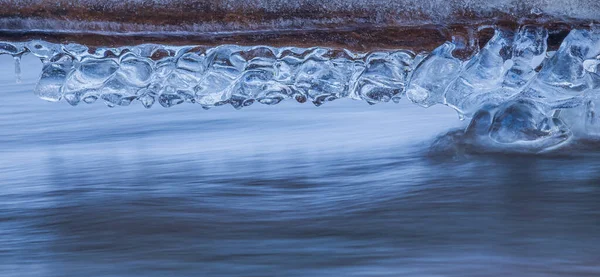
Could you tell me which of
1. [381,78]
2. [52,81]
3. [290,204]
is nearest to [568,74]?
[381,78]

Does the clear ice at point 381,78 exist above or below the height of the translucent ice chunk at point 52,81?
above

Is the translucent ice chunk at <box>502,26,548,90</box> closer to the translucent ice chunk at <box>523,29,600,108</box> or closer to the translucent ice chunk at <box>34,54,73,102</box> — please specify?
the translucent ice chunk at <box>523,29,600,108</box>

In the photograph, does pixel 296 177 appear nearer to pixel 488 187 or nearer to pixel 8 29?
pixel 488 187

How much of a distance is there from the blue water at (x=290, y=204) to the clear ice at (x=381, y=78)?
9 cm

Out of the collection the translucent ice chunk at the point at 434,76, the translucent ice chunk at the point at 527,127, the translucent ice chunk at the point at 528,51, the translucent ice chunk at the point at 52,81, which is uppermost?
the translucent ice chunk at the point at 528,51

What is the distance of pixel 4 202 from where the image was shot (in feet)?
4.09

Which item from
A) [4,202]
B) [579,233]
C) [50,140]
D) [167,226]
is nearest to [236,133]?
[50,140]

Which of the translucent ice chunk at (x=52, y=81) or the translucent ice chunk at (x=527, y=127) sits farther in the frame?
the translucent ice chunk at (x=52, y=81)

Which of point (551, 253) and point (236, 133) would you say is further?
point (236, 133)

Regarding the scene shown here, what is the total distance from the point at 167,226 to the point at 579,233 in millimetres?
450

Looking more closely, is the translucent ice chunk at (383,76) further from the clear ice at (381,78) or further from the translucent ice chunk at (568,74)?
the translucent ice chunk at (568,74)

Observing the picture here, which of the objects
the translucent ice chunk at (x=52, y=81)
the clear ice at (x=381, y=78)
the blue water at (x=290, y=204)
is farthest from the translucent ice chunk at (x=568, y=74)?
the translucent ice chunk at (x=52, y=81)

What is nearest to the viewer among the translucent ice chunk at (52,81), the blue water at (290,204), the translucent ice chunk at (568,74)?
the blue water at (290,204)

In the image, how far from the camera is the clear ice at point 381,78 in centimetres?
150
